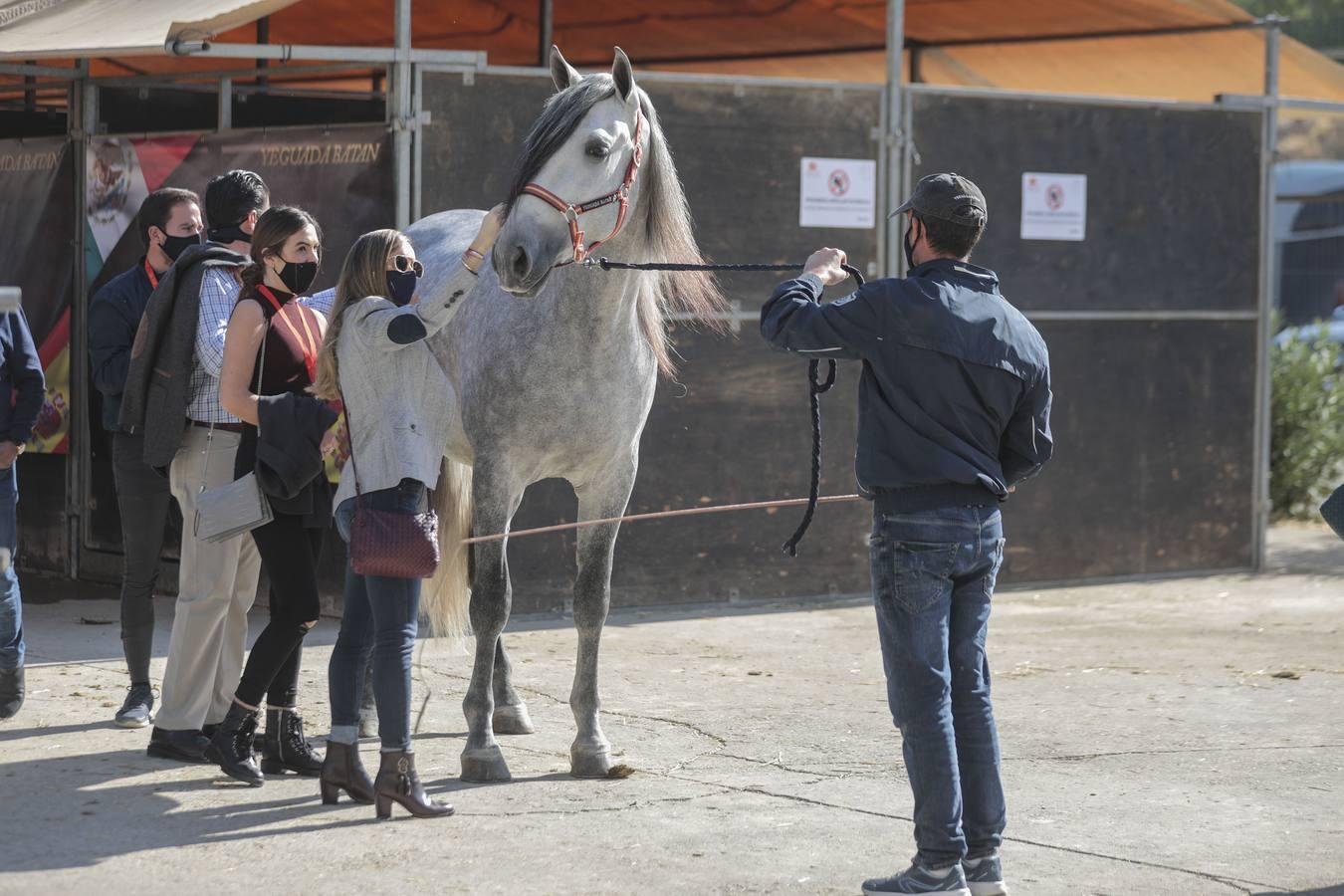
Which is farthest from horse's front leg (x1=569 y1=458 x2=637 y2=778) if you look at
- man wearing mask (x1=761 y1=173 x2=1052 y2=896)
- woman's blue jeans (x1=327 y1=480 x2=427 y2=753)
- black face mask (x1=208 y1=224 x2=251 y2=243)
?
man wearing mask (x1=761 y1=173 x2=1052 y2=896)

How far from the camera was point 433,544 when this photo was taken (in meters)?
4.62

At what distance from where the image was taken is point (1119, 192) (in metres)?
9.41

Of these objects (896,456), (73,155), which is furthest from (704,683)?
(73,155)

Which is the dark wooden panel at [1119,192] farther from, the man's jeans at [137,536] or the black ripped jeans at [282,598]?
the black ripped jeans at [282,598]

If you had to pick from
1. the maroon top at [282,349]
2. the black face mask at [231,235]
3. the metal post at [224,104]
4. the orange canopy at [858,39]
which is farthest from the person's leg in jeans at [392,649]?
the orange canopy at [858,39]

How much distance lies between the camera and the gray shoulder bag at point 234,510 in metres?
4.89

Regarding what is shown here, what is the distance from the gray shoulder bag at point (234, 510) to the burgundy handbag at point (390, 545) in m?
0.40

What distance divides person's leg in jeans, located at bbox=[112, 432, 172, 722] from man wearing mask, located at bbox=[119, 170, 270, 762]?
475 mm

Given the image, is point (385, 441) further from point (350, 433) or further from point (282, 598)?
point (282, 598)

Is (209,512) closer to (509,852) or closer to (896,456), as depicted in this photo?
(509,852)

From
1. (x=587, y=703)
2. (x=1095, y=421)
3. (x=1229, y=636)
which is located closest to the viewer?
(x=587, y=703)

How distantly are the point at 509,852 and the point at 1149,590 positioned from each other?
5685 millimetres

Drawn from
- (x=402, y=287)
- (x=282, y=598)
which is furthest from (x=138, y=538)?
(x=402, y=287)

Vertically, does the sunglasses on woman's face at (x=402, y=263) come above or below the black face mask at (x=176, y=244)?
below
